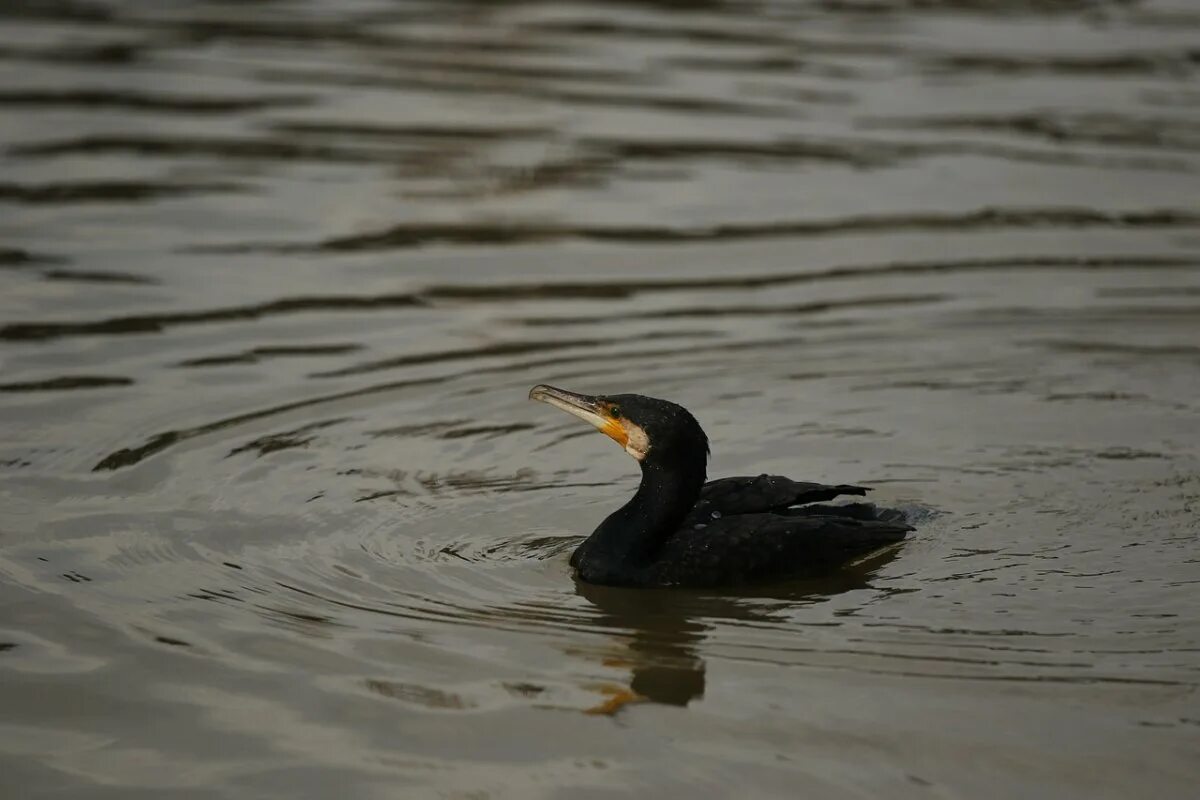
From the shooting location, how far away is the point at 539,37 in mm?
21312

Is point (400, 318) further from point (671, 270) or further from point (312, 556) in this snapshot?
point (312, 556)

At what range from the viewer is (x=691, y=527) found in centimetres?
897

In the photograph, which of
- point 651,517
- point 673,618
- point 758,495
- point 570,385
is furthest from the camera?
point 570,385

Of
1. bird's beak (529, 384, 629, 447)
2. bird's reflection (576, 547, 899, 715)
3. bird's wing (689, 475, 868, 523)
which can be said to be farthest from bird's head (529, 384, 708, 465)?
bird's reflection (576, 547, 899, 715)

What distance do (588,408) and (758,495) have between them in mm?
880

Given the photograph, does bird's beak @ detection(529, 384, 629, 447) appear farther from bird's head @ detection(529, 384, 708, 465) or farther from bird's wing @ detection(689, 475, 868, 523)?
bird's wing @ detection(689, 475, 868, 523)

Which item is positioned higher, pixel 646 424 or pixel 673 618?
pixel 646 424

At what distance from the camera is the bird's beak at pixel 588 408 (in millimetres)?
9086

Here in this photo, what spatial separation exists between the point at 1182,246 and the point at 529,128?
19.7 ft

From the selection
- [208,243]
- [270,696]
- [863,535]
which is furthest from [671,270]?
[270,696]

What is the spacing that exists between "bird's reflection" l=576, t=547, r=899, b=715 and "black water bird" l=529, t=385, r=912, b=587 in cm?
8

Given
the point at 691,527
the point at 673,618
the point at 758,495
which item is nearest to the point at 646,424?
the point at 691,527

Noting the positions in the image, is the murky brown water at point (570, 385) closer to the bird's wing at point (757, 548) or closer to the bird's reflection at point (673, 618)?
the bird's reflection at point (673, 618)

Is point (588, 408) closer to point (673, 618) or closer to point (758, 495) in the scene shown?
point (758, 495)
